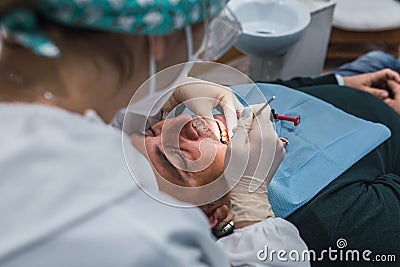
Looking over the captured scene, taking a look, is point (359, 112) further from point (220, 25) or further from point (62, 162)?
point (62, 162)

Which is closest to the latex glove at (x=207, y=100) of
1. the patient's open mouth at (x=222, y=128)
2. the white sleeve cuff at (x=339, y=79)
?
the patient's open mouth at (x=222, y=128)

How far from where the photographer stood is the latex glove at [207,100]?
0.94 m

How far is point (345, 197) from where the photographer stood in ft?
3.48

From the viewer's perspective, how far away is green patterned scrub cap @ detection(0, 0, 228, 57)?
1.55 ft

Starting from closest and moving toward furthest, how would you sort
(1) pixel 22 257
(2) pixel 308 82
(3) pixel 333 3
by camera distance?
(1) pixel 22 257 → (2) pixel 308 82 → (3) pixel 333 3

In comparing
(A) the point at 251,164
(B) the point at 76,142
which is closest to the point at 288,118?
(A) the point at 251,164

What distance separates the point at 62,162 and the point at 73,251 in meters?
0.09

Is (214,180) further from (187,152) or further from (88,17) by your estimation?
(88,17)

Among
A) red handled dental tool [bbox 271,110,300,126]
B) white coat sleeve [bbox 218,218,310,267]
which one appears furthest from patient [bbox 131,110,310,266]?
red handled dental tool [bbox 271,110,300,126]

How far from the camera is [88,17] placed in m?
0.48

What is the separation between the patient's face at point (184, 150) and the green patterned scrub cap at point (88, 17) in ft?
1.36

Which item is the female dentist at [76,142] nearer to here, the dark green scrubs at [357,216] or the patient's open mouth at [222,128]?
the patient's open mouth at [222,128]

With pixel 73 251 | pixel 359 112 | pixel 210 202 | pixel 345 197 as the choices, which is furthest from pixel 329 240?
pixel 73 251

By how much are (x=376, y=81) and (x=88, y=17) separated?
1.17 meters
